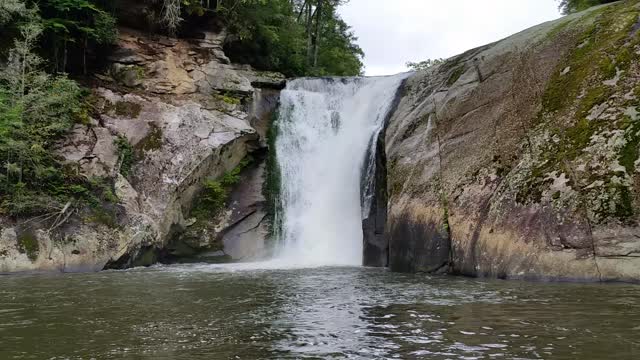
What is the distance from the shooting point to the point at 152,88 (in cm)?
1895

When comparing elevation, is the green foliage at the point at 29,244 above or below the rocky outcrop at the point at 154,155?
below

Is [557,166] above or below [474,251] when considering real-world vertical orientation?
above

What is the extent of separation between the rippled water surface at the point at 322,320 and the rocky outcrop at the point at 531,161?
1.00 metres

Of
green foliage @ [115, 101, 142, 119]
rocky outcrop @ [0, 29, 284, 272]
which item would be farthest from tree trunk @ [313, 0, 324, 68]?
green foliage @ [115, 101, 142, 119]

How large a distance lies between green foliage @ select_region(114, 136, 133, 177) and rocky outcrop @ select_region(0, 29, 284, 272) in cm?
3

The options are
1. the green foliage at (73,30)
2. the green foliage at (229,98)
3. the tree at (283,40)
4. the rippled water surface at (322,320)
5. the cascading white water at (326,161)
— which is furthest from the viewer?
the tree at (283,40)

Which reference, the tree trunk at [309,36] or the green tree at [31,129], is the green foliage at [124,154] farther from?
the tree trunk at [309,36]

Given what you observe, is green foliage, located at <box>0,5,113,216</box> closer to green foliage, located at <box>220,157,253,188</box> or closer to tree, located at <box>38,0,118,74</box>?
tree, located at <box>38,0,118,74</box>

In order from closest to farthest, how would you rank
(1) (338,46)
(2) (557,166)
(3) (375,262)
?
1. (2) (557,166)
2. (3) (375,262)
3. (1) (338,46)

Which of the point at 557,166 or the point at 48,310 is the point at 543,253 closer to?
the point at 557,166

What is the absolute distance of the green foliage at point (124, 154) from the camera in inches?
633

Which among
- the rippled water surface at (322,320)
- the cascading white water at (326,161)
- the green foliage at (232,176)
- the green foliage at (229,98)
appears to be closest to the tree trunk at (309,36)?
the cascading white water at (326,161)

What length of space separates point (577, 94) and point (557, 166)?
6.39 feet

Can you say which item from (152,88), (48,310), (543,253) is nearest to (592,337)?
(543,253)
